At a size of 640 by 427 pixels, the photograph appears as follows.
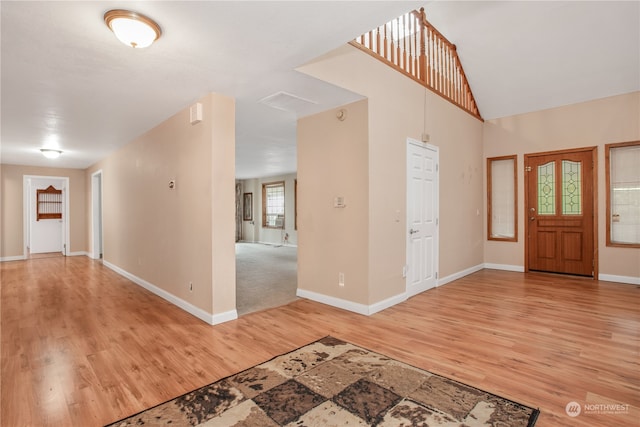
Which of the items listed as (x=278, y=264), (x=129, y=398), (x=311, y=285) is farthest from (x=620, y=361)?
(x=278, y=264)

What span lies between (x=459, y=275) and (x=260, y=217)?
8.17 meters

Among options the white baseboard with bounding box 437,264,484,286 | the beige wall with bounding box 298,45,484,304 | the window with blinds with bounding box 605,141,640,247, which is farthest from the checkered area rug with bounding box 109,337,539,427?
the window with blinds with bounding box 605,141,640,247

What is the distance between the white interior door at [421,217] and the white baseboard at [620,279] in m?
2.83

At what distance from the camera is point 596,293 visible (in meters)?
4.41

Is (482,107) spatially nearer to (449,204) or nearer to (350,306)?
(449,204)

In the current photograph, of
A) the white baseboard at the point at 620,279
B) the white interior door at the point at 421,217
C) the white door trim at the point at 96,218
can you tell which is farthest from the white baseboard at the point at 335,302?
the white door trim at the point at 96,218

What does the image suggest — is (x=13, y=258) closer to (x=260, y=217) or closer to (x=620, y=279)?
(x=260, y=217)

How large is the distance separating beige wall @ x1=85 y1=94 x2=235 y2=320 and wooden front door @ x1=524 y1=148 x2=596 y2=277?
540 cm

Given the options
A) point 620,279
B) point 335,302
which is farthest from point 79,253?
point 620,279

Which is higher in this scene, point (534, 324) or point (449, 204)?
point (449, 204)

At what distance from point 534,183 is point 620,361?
13.5 feet

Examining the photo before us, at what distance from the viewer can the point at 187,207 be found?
3.81 metres

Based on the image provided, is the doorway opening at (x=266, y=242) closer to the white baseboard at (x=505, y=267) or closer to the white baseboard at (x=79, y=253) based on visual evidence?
the white baseboard at (x=505, y=267)

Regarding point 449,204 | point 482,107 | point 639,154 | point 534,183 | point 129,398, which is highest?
point 482,107
